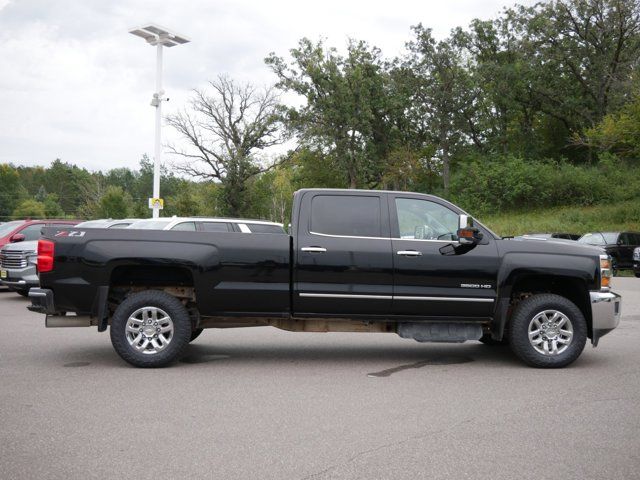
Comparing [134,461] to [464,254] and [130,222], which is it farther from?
[130,222]

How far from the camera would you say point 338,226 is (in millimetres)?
7887

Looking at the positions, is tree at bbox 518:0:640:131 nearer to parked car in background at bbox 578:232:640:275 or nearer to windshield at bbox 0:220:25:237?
parked car in background at bbox 578:232:640:275

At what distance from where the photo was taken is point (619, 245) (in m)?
26.3

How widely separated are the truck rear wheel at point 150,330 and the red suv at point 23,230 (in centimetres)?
997

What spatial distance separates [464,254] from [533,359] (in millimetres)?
1426

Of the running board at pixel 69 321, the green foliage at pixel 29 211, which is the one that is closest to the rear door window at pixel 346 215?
the running board at pixel 69 321

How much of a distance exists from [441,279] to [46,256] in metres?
4.48

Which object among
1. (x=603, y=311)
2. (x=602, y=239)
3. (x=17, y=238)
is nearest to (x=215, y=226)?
(x=17, y=238)

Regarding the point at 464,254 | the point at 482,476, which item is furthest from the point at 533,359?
the point at 482,476

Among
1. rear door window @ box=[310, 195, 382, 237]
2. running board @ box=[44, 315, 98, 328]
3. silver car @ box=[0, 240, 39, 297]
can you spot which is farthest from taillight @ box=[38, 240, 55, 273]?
silver car @ box=[0, 240, 39, 297]

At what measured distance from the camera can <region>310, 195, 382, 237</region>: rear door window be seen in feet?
25.8

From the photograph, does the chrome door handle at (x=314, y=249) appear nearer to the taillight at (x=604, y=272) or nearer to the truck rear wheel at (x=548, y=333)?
the truck rear wheel at (x=548, y=333)

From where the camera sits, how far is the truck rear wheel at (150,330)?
7.55 meters

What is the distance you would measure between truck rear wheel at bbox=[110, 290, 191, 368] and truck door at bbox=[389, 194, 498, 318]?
2.45m
